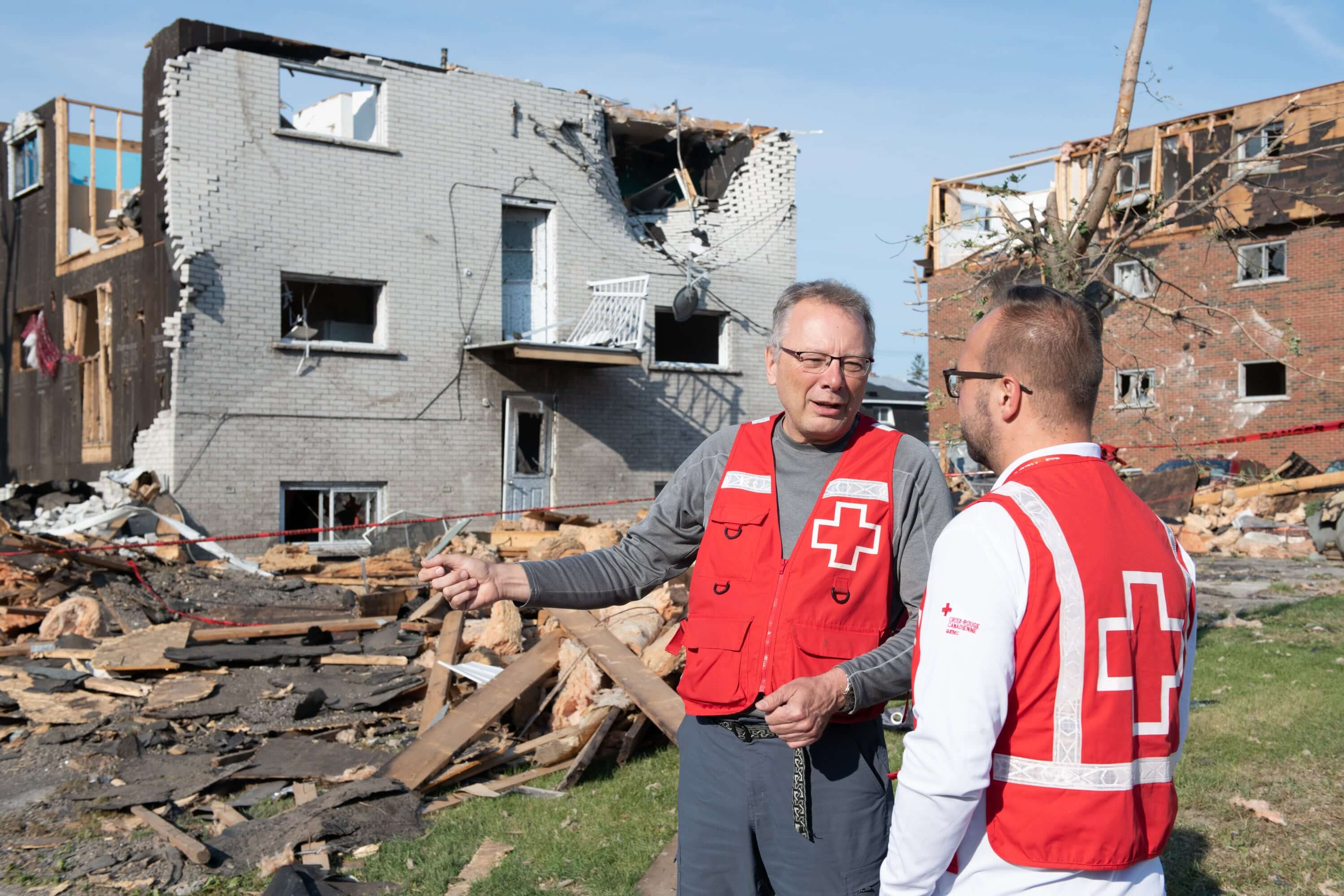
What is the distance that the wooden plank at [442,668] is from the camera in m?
7.37

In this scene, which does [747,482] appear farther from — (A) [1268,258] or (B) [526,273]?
(A) [1268,258]

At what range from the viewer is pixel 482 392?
17609 mm

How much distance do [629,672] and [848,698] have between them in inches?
172

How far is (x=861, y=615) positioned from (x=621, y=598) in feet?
2.71

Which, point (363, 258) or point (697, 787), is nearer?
point (697, 787)

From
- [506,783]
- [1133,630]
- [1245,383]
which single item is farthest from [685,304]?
[1133,630]

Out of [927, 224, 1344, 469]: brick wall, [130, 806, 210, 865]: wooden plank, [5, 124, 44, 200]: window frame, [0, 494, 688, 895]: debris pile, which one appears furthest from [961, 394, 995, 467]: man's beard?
[5, 124, 44, 200]: window frame

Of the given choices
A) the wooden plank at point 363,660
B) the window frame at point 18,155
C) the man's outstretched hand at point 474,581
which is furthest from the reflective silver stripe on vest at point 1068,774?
the window frame at point 18,155

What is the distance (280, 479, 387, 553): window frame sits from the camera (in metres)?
15.8

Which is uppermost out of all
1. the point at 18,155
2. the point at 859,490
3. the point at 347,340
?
the point at 18,155

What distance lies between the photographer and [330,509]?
53.6ft

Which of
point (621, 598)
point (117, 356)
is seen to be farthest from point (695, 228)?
point (621, 598)

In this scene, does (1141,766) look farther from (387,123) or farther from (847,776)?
(387,123)

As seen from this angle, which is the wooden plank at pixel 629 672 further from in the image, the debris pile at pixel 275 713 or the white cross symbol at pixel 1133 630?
the white cross symbol at pixel 1133 630
